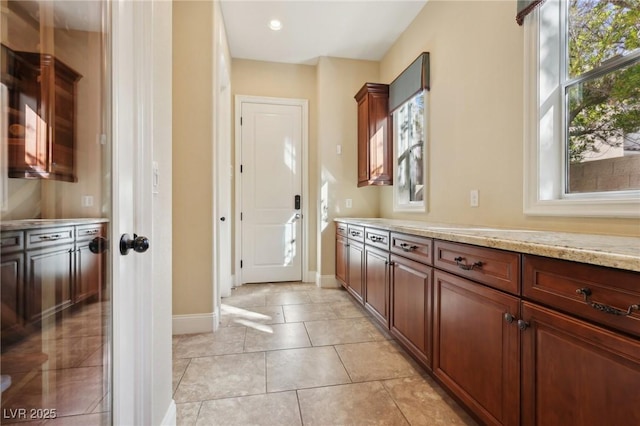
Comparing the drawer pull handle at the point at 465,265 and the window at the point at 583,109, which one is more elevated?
the window at the point at 583,109

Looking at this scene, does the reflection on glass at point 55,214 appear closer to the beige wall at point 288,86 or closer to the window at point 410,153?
the window at point 410,153

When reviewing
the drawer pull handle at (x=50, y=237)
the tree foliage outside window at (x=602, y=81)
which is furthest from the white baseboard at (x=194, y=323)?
the tree foliage outside window at (x=602, y=81)

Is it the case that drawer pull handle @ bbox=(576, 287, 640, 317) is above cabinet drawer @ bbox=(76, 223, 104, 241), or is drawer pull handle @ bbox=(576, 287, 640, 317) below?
below

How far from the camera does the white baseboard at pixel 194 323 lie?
2412 mm

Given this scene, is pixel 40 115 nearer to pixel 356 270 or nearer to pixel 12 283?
pixel 12 283

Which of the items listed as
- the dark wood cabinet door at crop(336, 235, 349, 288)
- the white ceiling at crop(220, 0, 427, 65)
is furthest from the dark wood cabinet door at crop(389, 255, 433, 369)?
the white ceiling at crop(220, 0, 427, 65)

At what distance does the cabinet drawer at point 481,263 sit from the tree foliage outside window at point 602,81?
2.47ft

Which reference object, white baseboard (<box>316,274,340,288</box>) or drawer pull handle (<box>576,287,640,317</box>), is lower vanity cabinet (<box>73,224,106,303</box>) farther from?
white baseboard (<box>316,274,340,288</box>)

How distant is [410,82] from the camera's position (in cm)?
294

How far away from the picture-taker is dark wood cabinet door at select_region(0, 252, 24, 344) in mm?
548

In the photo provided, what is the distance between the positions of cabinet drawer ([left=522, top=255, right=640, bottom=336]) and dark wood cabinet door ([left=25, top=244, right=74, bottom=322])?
4.66ft

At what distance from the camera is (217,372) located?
1839mm

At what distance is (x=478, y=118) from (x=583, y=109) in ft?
2.06

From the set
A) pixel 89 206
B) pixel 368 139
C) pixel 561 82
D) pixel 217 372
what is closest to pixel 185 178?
pixel 217 372
